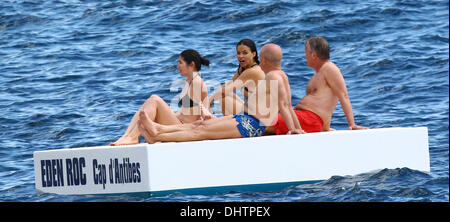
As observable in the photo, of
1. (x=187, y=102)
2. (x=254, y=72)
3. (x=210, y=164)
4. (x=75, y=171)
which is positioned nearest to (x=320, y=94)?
(x=254, y=72)

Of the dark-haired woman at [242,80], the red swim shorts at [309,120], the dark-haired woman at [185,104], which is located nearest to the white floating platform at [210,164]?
the red swim shorts at [309,120]

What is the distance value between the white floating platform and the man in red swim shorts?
360 mm

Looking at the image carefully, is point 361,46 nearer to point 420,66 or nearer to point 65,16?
point 420,66

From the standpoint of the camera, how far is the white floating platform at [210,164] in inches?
321

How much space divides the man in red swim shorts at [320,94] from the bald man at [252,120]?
0.28 meters

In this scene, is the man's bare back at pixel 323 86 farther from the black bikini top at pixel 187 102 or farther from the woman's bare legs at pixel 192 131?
the black bikini top at pixel 187 102

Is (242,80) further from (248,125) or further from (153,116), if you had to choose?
(153,116)

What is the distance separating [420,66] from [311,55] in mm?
8313

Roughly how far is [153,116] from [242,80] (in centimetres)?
117

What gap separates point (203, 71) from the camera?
1733 centimetres

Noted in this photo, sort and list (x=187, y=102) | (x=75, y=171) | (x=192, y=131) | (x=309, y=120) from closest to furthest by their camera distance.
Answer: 1. (x=75, y=171)
2. (x=192, y=131)
3. (x=187, y=102)
4. (x=309, y=120)

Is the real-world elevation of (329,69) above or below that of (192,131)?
above

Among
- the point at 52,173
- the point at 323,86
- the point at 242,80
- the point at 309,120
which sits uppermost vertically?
the point at 242,80
